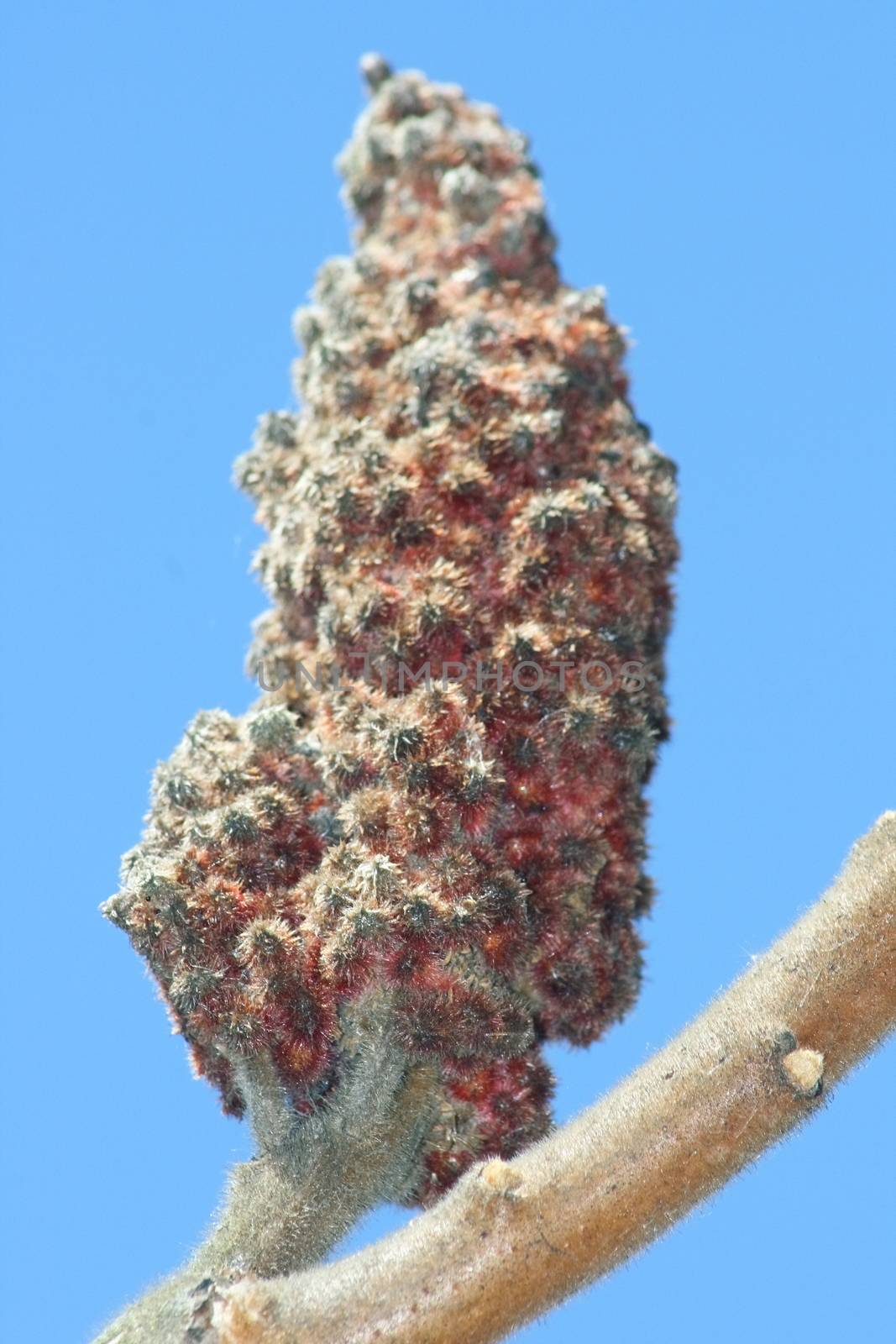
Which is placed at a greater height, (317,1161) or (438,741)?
(438,741)

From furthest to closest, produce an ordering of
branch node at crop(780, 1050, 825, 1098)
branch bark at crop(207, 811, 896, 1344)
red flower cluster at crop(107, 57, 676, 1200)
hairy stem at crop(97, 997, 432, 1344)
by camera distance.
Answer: red flower cluster at crop(107, 57, 676, 1200)
hairy stem at crop(97, 997, 432, 1344)
branch node at crop(780, 1050, 825, 1098)
branch bark at crop(207, 811, 896, 1344)

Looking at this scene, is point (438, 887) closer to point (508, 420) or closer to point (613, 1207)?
point (613, 1207)

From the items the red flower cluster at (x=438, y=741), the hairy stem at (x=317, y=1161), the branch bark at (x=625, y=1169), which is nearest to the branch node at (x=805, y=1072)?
the branch bark at (x=625, y=1169)

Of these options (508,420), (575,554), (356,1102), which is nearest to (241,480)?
(508,420)

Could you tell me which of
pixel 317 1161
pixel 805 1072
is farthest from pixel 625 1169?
pixel 317 1161

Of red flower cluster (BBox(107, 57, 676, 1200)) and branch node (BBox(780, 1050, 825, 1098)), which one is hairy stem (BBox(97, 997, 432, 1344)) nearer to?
red flower cluster (BBox(107, 57, 676, 1200))

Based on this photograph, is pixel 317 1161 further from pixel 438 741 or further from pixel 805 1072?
pixel 805 1072

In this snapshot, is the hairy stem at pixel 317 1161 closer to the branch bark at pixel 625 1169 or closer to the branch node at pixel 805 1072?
the branch bark at pixel 625 1169

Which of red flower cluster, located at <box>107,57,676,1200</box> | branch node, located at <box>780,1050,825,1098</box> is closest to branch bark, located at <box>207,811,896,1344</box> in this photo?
branch node, located at <box>780,1050,825,1098</box>

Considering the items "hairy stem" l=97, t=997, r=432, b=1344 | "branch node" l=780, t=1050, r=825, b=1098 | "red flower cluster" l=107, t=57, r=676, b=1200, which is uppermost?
"red flower cluster" l=107, t=57, r=676, b=1200
